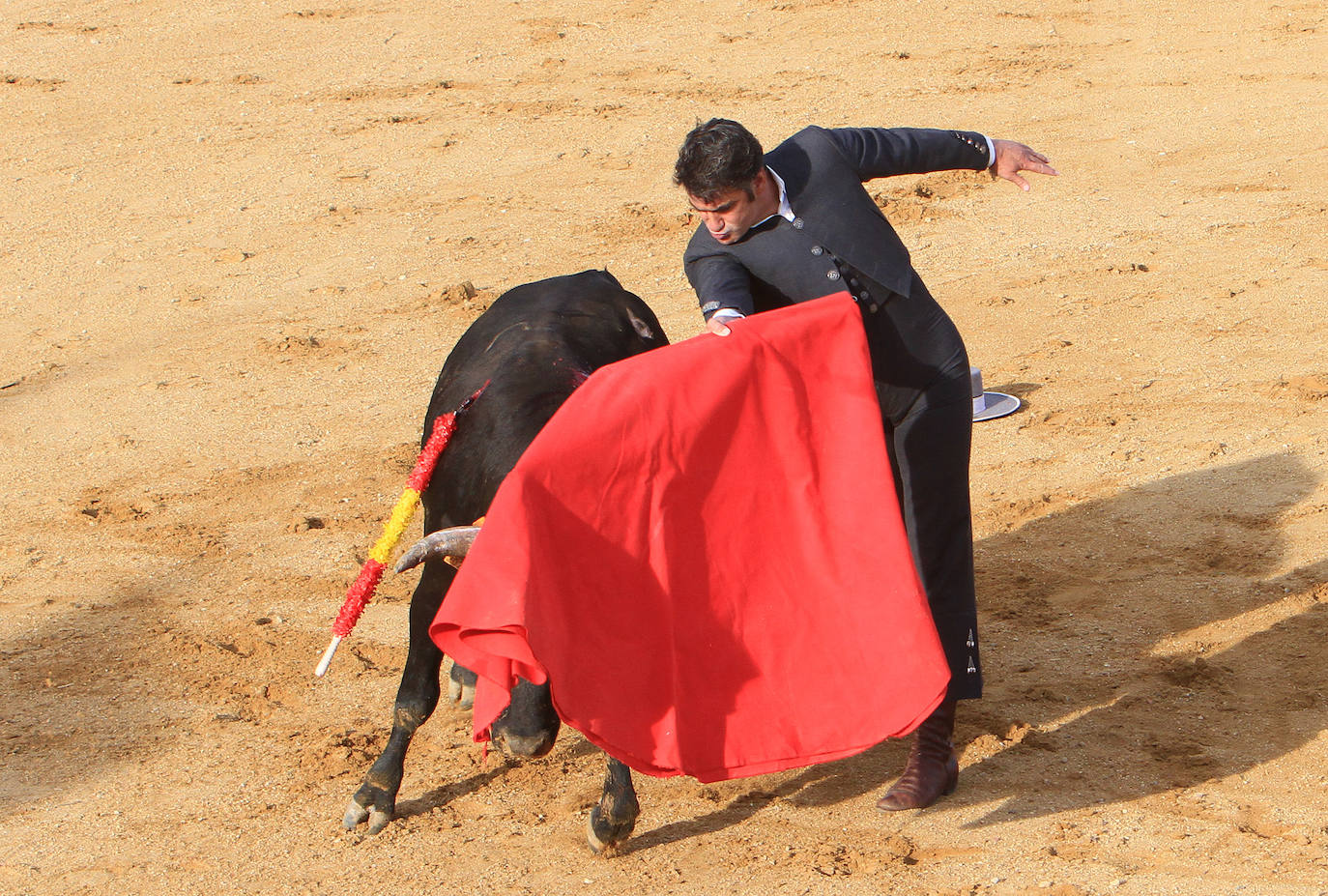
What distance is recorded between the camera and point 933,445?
376cm

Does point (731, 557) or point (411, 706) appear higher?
point (731, 557)

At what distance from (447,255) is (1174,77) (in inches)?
215

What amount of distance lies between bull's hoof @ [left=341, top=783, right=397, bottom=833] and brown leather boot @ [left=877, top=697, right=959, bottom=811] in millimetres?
1266

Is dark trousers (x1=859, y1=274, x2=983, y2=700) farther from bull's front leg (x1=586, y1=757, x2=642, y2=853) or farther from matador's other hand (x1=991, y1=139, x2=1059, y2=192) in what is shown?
bull's front leg (x1=586, y1=757, x2=642, y2=853)

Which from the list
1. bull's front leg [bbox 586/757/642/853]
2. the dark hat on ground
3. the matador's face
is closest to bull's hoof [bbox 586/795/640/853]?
bull's front leg [bbox 586/757/642/853]

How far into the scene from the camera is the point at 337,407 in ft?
21.9

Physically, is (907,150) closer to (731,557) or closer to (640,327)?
(731,557)

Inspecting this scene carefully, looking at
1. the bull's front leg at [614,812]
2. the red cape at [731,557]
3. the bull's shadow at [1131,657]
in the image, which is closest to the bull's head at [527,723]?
the red cape at [731,557]

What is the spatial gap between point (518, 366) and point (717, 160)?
115cm

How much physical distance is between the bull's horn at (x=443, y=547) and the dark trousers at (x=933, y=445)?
1.06 metres

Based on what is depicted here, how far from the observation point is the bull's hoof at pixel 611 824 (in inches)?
148

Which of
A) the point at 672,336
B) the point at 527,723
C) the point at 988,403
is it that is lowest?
the point at 988,403

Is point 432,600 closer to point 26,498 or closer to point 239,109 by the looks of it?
point 26,498

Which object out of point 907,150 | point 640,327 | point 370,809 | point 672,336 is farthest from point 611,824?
point 672,336
